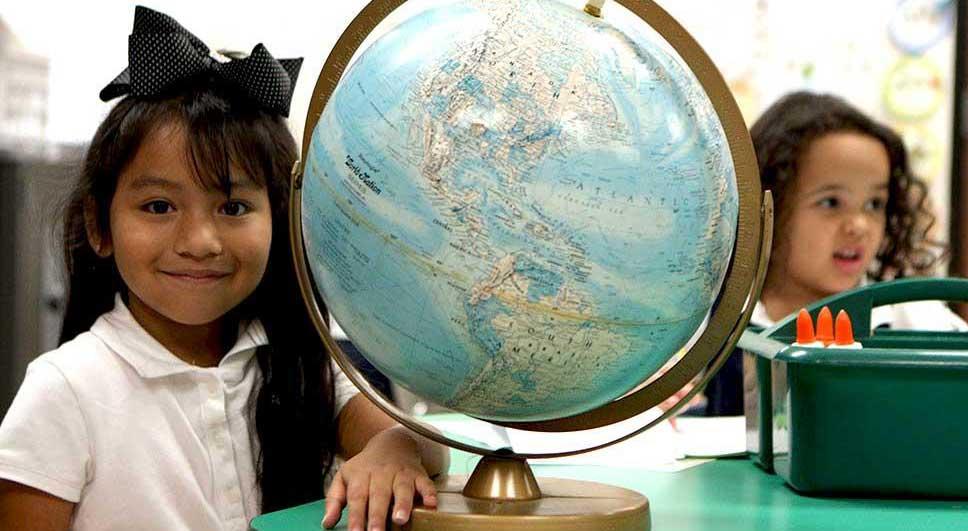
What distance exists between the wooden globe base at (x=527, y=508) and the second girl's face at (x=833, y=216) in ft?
4.58

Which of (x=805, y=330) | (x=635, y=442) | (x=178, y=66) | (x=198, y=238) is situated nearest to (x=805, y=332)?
(x=805, y=330)

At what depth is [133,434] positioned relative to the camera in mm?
1467

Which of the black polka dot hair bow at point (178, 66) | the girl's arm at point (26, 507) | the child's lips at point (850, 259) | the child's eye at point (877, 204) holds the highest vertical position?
the black polka dot hair bow at point (178, 66)

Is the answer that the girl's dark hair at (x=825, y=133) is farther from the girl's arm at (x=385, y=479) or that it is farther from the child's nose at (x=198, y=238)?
the girl's arm at (x=385, y=479)

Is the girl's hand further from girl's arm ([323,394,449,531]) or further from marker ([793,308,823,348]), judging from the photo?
marker ([793,308,823,348])

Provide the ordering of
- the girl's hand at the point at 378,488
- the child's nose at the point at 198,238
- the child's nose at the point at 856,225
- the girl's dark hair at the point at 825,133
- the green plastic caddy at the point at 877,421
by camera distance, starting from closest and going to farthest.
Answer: the girl's hand at the point at 378,488
the green plastic caddy at the point at 877,421
the child's nose at the point at 198,238
the child's nose at the point at 856,225
the girl's dark hair at the point at 825,133

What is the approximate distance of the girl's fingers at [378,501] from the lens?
100cm

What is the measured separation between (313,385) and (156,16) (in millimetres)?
526

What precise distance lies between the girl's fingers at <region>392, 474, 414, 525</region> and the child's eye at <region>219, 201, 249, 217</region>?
1.99 ft

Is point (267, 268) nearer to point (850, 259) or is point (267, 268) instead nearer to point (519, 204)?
point (519, 204)

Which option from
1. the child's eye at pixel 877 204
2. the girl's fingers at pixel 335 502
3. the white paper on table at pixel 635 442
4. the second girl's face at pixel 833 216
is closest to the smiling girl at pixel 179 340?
the white paper on table at pixel 635 442

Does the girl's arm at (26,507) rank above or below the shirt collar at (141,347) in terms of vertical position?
below

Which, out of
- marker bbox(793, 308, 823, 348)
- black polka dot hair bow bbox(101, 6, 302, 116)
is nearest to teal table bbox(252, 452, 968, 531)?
marker bbox(793, 308, 823, 348)

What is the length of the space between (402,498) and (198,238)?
590 mm
